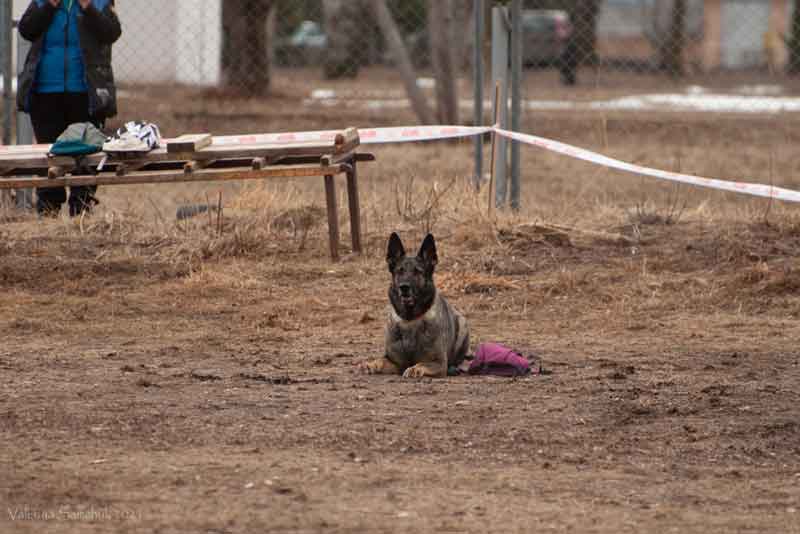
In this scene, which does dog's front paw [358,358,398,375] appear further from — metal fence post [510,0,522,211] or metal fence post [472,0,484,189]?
metal fence post [472,0,484,189]

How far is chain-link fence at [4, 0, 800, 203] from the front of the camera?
16969mm

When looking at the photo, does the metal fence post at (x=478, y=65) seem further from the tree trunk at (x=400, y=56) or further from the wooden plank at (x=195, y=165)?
the tree trunk at (x=400, y=56)

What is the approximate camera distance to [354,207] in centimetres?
993

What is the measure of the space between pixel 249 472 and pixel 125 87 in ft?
60.7

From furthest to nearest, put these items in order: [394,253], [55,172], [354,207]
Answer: [354,207] < [55,172] < [394,253]

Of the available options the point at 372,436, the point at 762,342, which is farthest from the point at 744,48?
the point at 372,436

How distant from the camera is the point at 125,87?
23.0 m

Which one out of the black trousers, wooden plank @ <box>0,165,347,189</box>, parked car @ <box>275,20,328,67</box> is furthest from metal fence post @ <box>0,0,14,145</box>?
parked car @ <box>275,20,328,67</box>

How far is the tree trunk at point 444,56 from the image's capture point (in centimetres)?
1617

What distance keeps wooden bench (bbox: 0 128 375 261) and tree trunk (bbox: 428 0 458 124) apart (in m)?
6.60

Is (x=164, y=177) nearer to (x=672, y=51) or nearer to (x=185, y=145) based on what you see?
(x=185, y=145)

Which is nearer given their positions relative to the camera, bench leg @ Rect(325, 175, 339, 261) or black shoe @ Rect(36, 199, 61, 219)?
bench leg @ Rect(325, 175, 339, 261)

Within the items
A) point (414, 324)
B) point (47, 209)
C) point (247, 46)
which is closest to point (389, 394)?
point (414, 324)

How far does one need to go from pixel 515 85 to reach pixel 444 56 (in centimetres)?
594
